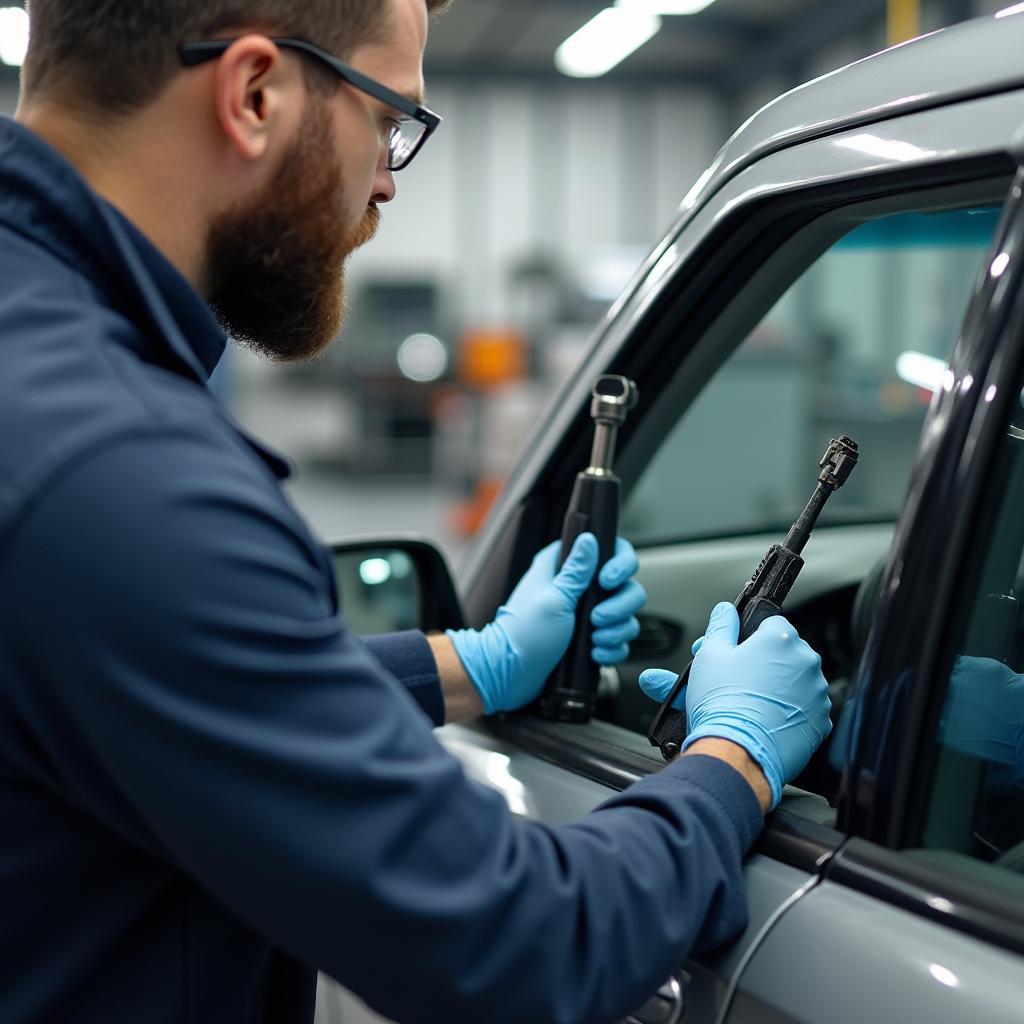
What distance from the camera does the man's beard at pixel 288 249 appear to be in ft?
3.38

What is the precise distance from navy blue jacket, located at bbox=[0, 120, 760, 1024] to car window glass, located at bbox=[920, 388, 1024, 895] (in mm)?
168

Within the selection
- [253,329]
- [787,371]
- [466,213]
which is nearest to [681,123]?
[466,213]

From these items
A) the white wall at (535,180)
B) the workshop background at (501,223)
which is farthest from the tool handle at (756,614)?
the white wall at (535,180)

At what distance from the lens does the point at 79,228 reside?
2.88ft

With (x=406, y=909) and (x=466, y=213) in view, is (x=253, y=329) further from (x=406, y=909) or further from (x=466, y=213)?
(x=466, y=213)

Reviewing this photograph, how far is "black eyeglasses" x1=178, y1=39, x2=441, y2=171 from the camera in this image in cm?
96

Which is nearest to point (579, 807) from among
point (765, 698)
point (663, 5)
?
point (765, 698)

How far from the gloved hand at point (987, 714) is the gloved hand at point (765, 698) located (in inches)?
6.0

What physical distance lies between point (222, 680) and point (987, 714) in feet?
2.10

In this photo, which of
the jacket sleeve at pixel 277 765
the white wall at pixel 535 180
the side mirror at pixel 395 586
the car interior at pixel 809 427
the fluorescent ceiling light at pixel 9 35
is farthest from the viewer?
the white wall at pixel 535 180

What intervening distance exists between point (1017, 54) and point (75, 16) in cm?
76

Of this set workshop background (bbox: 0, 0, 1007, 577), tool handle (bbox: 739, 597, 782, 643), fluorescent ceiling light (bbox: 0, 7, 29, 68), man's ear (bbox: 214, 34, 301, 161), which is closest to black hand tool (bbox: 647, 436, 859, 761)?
tool handle (bbox: 739, 597, 782, 643)

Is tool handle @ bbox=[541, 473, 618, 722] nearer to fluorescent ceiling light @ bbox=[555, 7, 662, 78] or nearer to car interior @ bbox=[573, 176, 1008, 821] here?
car interior @ bbox=[573, 176, 1008, 821]

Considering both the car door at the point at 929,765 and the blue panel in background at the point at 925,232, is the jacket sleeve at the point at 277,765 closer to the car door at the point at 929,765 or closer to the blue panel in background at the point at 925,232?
the car door at the point at 929,765
